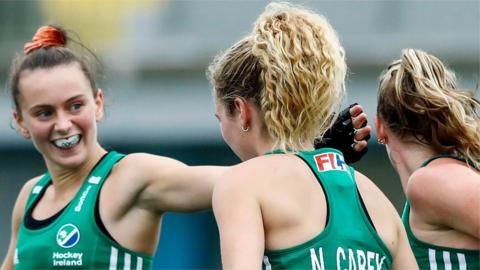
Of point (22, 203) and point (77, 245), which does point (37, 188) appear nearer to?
point (22, 203)

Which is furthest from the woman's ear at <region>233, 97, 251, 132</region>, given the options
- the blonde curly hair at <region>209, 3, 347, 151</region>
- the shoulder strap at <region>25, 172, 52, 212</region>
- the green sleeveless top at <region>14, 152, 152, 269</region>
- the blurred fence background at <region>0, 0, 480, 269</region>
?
the blurred fence background at <region>0, 0, 480, 269</region>

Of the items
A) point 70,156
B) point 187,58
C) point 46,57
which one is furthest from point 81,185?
point 187,58

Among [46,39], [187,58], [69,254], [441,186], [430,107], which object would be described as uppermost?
[46,39]

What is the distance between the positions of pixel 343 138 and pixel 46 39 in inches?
56.1

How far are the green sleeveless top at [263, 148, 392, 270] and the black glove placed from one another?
1.73 feet

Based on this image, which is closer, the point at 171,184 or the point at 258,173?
the point at 258,173

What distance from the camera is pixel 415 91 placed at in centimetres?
393

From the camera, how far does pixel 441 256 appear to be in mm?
3873

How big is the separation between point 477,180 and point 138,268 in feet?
4.44

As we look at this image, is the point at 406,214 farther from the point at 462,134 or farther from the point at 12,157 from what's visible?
the point at 12,157

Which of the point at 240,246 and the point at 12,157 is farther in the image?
the point at 12,157

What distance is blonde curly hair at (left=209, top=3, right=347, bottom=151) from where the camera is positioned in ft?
11.0

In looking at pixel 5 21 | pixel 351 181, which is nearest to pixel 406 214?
pixel 351 181

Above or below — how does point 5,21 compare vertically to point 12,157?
above
